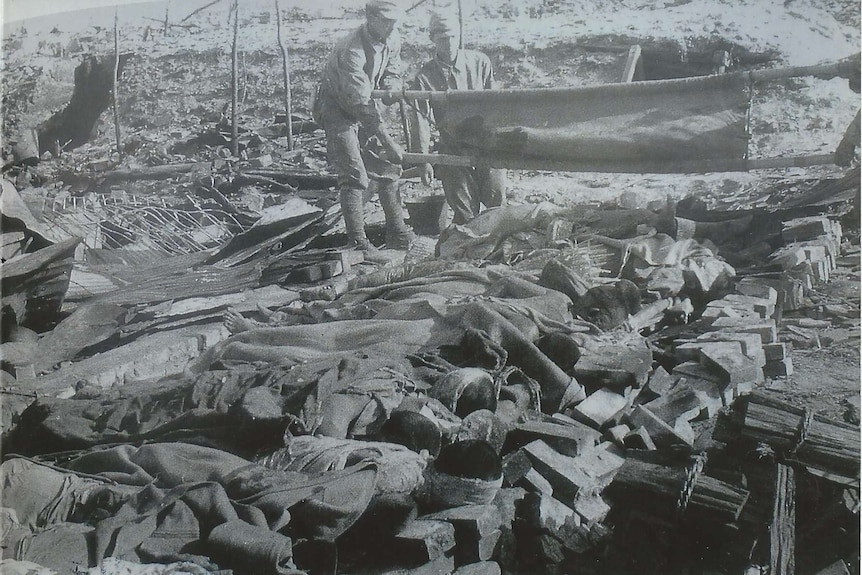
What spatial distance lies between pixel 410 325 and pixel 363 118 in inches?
51.5

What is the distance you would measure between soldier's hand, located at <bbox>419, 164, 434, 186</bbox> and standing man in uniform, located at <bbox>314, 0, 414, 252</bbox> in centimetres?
14

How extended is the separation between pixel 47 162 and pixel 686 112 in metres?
3.11

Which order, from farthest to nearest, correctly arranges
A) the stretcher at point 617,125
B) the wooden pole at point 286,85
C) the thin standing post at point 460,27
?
the wooden pole at point 286,85, the thin standing post at point 460,27, the stretcher at point 617,125

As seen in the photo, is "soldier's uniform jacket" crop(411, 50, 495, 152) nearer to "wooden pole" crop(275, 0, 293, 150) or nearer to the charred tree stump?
"wooden pole" crop(275, 0, 293, 150)

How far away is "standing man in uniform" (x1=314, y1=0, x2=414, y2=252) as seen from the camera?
3.39 metres

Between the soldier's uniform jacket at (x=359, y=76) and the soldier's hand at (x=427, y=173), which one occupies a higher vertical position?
the soldier's uniform jacket at (x=359, y=76)

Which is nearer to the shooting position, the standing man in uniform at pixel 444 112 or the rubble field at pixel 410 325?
the rubble field at pixel 410 325

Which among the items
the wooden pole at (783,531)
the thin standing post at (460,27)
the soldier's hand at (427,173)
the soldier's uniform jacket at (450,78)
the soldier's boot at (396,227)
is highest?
the thin standing post at (460,27)

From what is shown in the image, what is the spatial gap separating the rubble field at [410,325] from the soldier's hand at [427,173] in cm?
6

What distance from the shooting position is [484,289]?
3.29 meters

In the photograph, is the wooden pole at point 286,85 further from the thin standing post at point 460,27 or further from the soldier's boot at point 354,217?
the thin standing post at point 460,27

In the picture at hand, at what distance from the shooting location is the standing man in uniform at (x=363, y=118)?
3.39m

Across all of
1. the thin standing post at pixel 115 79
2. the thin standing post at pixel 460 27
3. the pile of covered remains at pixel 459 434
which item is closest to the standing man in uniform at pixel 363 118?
the thin standing post at pixel 460 27

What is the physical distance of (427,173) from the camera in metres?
3.86
